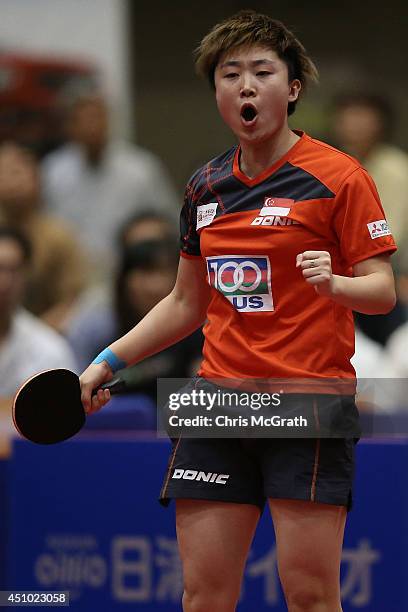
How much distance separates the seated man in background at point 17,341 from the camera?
5.62 meters

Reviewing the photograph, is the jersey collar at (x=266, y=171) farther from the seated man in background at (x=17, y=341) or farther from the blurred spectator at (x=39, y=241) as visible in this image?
the blurred spectator at (x=39, y=241)

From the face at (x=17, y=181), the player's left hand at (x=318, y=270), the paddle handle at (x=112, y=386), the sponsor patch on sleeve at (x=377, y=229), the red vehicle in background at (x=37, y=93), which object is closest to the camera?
the player's left hand at (x=318, y=270)

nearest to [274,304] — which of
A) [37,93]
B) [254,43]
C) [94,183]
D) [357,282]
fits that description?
[357,282]

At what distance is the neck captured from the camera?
3.13 metres

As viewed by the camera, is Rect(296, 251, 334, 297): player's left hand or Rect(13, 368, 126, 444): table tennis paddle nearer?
Rect(296, 251, 334, 297): player's left hand

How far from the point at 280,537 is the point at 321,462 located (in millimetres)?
207

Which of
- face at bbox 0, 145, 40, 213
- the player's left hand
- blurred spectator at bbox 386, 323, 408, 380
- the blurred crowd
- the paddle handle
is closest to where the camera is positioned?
the player's left hand

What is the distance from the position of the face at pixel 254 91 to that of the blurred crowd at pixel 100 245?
1973mm

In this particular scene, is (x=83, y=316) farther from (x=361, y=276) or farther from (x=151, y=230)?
(x=361, y=276)

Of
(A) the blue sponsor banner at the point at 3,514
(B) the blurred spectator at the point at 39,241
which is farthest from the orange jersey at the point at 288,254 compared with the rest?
(B) the blurred spectator at the point at 39,241

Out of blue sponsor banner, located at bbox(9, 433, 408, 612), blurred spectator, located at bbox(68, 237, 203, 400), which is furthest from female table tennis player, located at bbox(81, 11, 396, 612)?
blurred spectator, located at bbox(68, 237, 203, 400)

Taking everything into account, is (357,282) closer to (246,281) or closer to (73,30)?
(246,281)

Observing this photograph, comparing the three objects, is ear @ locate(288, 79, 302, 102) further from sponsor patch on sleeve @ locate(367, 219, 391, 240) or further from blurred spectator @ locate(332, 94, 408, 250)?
blurred spectator @ locate(332, 94, 408, 250)

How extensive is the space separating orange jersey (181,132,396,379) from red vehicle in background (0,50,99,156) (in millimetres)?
5278
